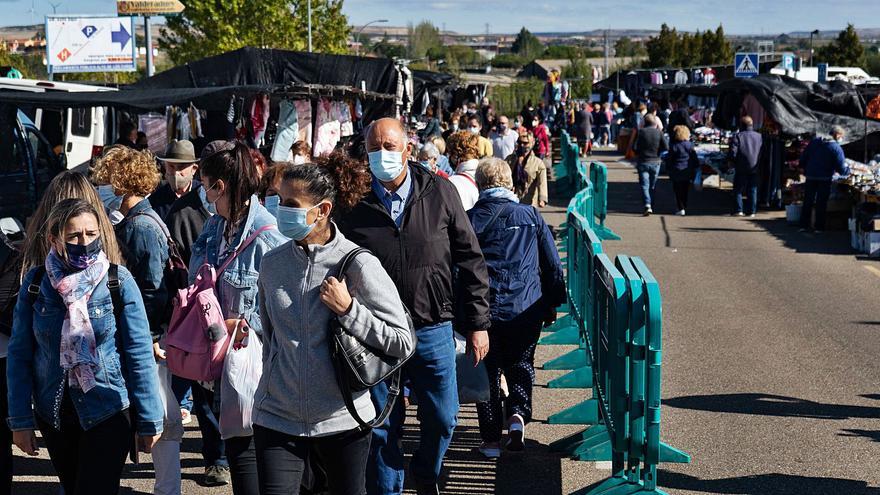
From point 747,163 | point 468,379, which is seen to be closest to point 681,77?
point 747,163

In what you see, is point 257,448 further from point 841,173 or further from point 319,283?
point 841,173

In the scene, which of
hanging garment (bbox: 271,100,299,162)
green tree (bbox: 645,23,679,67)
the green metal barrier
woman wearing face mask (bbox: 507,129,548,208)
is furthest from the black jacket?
green tree (bbox: 645,23,679,67)

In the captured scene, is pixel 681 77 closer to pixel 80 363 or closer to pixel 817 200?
pixel 817 200

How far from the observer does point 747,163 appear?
19.7 metres

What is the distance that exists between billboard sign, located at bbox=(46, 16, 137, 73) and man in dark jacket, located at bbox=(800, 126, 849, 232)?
24.3 metres

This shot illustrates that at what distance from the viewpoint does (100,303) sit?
174 inches

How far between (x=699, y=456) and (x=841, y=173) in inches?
479

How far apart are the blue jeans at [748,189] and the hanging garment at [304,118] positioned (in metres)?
8.50

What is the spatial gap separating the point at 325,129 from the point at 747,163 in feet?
26.3

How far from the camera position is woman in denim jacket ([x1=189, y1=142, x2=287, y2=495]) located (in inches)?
201

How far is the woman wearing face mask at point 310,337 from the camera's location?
4125mm

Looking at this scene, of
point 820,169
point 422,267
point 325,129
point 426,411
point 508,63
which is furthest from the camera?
point 508,63

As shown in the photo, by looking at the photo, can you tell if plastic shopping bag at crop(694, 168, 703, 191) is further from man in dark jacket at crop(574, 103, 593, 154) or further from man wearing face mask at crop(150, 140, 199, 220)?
man wearing face mask at crop(150, 140, 199, 220)

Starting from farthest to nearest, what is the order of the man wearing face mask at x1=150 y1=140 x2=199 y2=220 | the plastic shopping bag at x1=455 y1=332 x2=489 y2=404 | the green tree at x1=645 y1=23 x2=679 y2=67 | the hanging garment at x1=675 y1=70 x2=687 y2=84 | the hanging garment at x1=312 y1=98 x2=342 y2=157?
the green tree at x1=645 y1=23 x2=679 y2=67, the hanging garment at x1=675 y1=70 x2=687 y2=84, the hanging garment at x1=312 y1=98 x2=342 y2=157, the man wearing face mask at x1=150 y1=140 x2=199 y2=220, the plastic shopping bag at x1=455 y1=332 x2=489 y2=404
